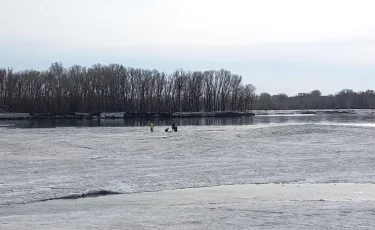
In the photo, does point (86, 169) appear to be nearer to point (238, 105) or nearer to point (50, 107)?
point (50, 107)

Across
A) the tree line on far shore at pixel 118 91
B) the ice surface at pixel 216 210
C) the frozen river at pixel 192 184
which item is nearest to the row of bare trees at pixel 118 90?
the tree line on far shore at pixel 118 91

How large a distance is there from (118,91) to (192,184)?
477 feet

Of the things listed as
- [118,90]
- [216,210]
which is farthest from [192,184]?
[118,90]

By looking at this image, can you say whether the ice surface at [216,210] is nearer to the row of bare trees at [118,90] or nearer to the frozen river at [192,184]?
the frozen river at [192,184]

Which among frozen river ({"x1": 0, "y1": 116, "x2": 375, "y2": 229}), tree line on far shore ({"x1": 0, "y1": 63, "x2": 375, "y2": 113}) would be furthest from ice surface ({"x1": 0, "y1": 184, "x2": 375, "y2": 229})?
tree line on far shore ({"x1": 0, "y1": 63, "x2": 375, "y2": 113})

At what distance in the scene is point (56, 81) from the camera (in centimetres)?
15925

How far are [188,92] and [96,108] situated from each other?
36.0 metres

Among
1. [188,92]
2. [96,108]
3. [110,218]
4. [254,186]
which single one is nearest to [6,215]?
[110,218]

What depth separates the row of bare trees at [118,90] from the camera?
155125mm

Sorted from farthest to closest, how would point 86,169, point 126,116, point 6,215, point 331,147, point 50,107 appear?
point 50,107 → point 126,116 → point 331,147 → point 86,169 → point 6,215

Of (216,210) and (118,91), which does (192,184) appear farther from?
(118,91)

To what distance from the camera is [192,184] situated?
796 inches

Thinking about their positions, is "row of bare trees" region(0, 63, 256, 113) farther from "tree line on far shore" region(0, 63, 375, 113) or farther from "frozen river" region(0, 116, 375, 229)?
"frozen river" region(0, 116, 375, 229)

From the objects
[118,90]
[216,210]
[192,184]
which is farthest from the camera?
[118,90]
